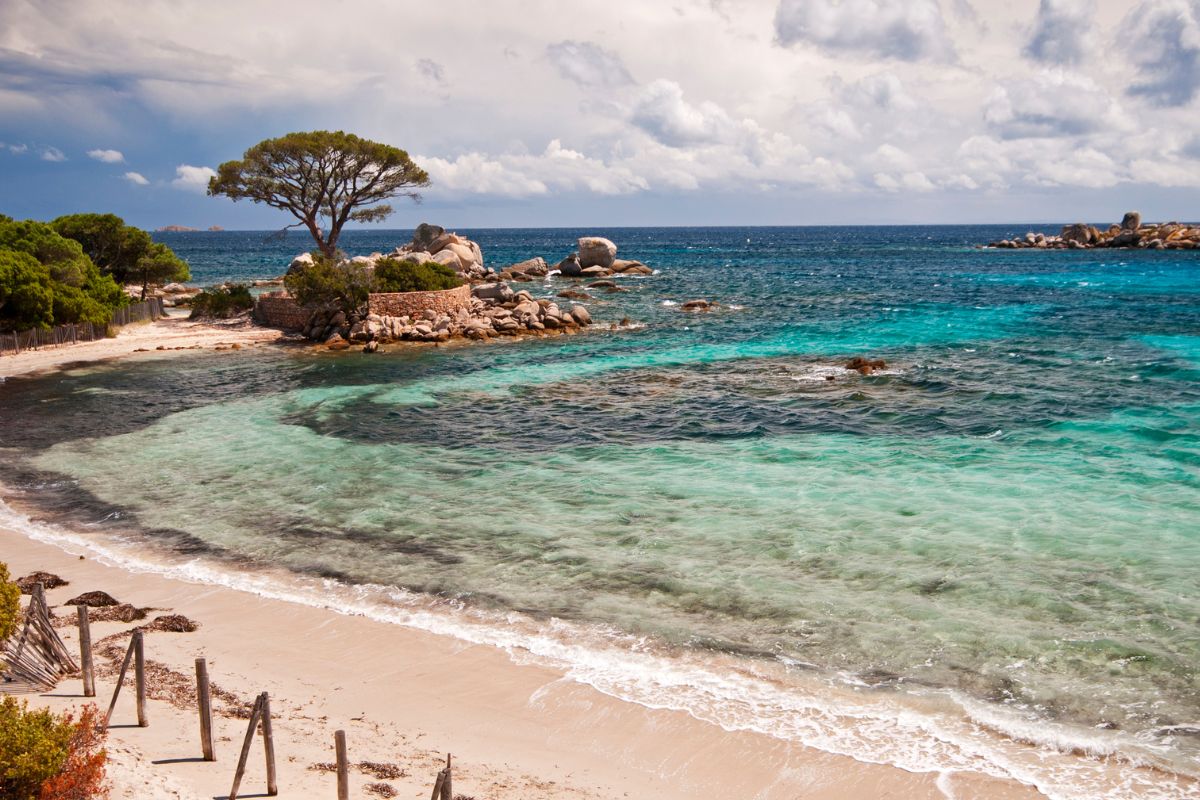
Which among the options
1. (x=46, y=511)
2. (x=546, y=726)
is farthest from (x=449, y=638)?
(x=46, y=511)

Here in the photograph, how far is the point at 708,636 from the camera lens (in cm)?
1417

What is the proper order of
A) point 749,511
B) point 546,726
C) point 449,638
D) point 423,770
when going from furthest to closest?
point 749,511, point 449,638, point 546,726, point 423,770

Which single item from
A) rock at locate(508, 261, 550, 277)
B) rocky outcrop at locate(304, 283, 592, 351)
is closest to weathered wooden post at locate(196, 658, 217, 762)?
rocky outcrop at locate(304, 283, 592, 351)

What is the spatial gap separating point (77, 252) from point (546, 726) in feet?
144

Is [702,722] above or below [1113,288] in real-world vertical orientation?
below

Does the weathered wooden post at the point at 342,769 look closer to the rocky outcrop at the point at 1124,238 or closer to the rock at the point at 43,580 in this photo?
the rock at the point at 43,580

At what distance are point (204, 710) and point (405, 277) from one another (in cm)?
4091

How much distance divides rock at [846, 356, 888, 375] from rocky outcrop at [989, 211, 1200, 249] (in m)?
118

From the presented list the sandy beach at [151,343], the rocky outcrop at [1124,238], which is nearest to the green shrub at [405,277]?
the sandy beach at [151,343]

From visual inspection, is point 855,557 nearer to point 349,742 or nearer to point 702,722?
point 702,722

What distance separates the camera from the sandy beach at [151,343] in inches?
1577

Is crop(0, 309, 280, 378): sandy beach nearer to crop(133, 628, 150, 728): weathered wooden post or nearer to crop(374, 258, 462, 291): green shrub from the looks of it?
crop(374, 258, 462, 291): green shrub

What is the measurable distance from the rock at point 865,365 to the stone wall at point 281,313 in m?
29.4

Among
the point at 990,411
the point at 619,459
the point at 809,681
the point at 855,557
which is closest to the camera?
the point at 809,681
